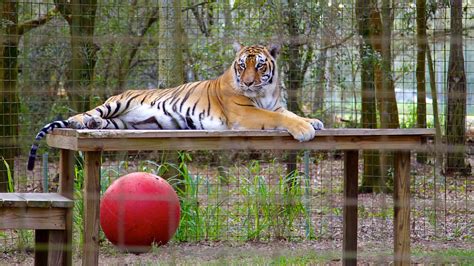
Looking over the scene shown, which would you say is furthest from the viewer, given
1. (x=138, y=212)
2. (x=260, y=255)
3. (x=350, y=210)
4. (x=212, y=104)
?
(x=260, y=255)

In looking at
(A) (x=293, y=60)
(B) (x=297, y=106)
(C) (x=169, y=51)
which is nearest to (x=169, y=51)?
(C) (x=169, y=51)

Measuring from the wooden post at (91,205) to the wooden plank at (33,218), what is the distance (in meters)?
0.17

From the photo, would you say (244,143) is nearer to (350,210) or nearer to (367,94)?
(350,210)

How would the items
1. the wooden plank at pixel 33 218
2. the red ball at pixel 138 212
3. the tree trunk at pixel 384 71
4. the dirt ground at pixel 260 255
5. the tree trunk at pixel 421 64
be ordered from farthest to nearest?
the tree trunk at pixel 384 71 < the tree trunk at pixel 421 64 < the dirt ground at pixel 260 255 < the red ball at pixel 138 212 < the wooden plank at pixel 33 218

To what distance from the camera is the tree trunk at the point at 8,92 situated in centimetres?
472

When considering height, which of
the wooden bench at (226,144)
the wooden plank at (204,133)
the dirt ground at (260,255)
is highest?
the wooden plank at (204,133)

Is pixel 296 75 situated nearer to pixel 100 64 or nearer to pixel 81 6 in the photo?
pixel 81 6

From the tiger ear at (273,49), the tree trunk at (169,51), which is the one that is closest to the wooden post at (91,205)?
the tiger ear at (273,49)

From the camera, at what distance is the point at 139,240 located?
12.9 feet

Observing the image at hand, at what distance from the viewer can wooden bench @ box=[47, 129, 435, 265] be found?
2.95 m

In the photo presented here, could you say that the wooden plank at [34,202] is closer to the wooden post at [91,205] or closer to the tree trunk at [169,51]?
the wooden post at [91,205]

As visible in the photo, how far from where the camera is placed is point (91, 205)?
294 centimetres

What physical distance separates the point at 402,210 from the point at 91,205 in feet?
4.41

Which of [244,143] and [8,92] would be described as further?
[8,92]
